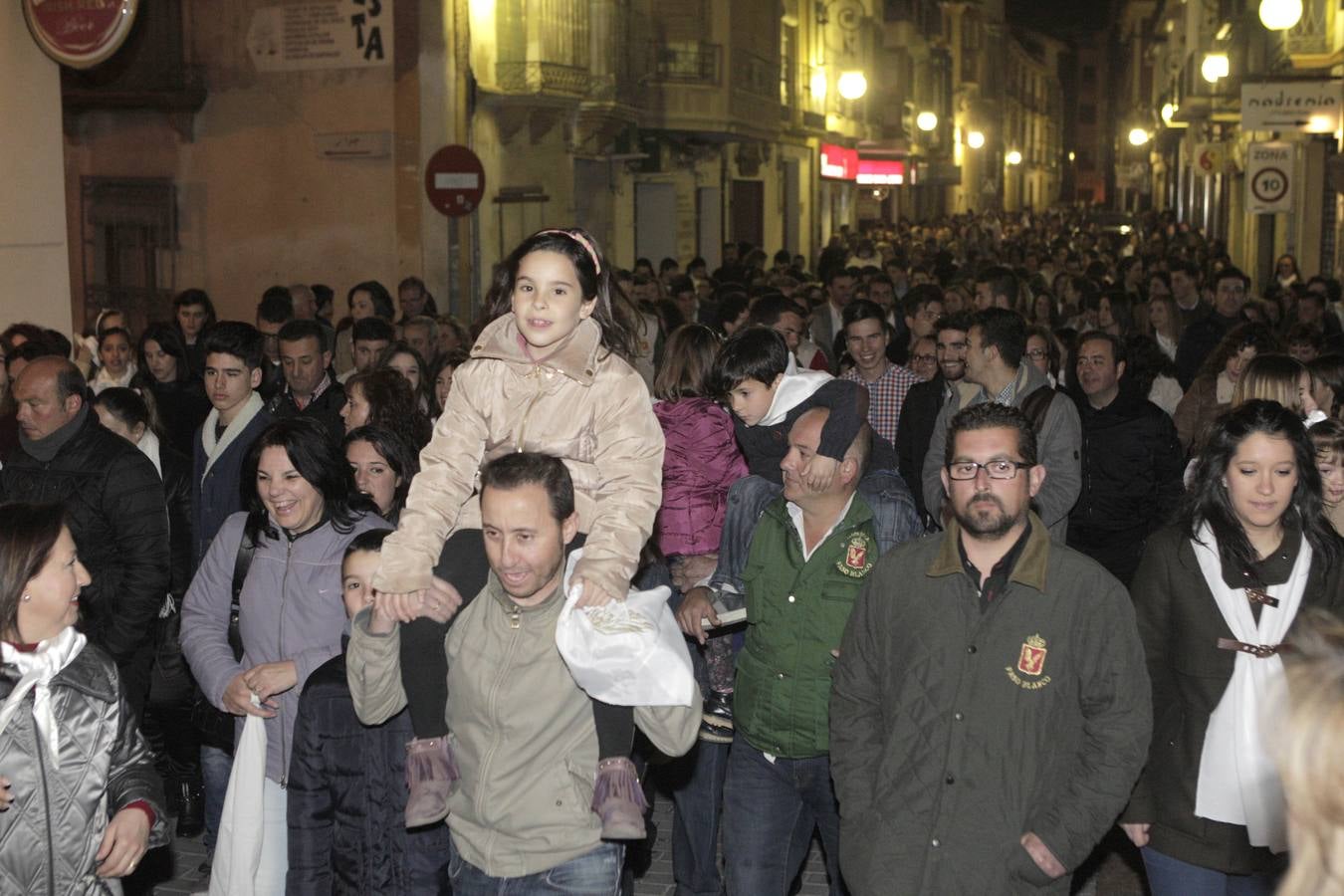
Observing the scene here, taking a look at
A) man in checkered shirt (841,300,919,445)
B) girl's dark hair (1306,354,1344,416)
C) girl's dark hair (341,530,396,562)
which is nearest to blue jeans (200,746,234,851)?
girl's dark hair (341,530,396,562)

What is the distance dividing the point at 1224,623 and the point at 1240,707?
9.5 inches

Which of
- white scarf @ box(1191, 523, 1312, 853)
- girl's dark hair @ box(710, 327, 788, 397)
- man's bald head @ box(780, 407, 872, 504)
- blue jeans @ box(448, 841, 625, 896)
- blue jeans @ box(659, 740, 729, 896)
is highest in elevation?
girl's dark hair @ box(710, 327, 788, 397)

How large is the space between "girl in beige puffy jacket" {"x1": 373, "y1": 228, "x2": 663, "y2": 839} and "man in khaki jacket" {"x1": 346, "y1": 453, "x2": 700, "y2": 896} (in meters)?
0.07

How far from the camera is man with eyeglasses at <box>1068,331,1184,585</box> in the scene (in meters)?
7.99

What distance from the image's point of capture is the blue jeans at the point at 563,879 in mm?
4148

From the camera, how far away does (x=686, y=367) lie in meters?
7.49

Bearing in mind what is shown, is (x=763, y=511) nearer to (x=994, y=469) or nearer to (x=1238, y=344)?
(x=994, y=469)

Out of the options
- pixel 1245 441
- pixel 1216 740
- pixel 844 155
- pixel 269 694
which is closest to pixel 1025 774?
pixel 1216 740

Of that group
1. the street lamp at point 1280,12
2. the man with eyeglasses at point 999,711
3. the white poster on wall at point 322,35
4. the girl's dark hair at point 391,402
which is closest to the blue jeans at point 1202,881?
the man with eyeglasses at point 999,711

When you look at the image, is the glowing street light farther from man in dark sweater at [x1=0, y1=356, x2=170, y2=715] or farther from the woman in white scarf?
the woman in white scarf

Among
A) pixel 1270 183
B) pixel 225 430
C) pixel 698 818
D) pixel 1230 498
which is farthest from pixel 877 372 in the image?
pixel 1270 183

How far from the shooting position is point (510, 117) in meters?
22.4

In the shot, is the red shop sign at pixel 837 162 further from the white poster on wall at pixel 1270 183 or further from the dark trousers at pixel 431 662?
the dark trousers at pixel 431 662

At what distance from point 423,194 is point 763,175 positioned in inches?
735
